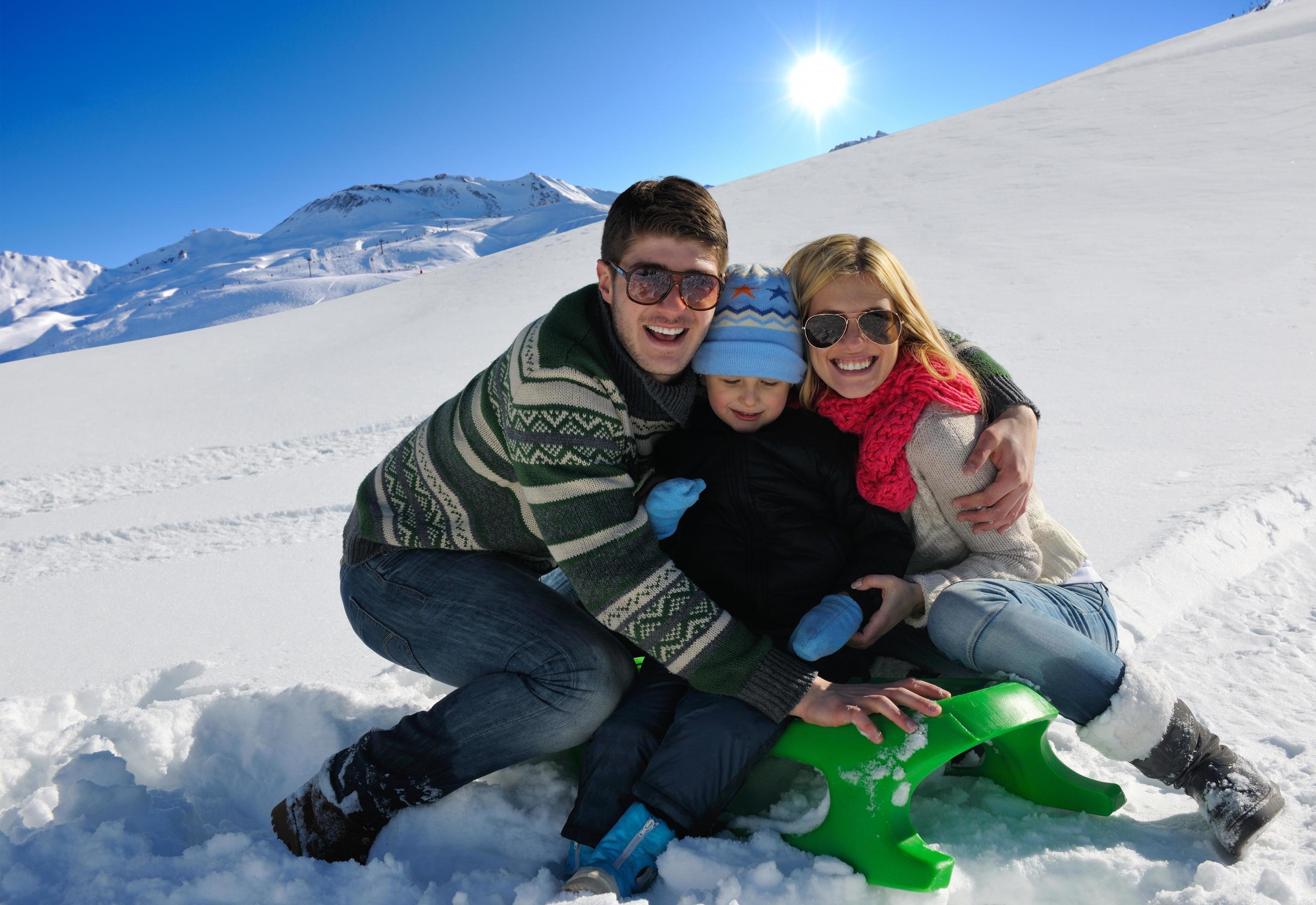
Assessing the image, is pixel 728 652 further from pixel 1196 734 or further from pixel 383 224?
A: pixel 383 224

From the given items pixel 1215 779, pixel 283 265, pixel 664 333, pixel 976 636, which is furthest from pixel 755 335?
pixel 283 265

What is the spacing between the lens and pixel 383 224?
A: 16238 centimetres

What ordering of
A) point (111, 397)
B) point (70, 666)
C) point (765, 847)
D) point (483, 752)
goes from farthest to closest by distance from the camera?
point (111, 397)
point (70, 666)
point (483, 752)
point (765, 847)

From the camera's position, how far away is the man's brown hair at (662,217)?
195cm

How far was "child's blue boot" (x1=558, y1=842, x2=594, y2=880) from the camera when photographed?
1.64 m

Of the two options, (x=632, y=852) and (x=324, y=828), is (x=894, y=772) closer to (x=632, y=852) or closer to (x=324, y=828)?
(x=632, y=852)

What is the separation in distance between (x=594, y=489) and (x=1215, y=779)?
4.72 feet

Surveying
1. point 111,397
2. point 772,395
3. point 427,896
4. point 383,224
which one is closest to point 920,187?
point 111,397

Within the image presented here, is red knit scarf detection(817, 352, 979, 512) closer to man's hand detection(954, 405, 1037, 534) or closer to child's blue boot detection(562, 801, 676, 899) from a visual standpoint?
man's hand detection(954, 405, 1037, 534)

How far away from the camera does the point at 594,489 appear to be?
175 cm

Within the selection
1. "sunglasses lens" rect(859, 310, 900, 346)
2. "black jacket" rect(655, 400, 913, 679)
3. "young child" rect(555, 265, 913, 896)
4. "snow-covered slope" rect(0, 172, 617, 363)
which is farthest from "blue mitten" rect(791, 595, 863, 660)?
"snow-covered slope" rect(0, 172, 617, 363)

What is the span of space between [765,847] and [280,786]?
1318mm

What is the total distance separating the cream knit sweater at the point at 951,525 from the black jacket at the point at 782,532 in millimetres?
75

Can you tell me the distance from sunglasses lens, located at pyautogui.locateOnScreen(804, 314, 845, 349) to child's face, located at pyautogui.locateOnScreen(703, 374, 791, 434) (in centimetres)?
15
